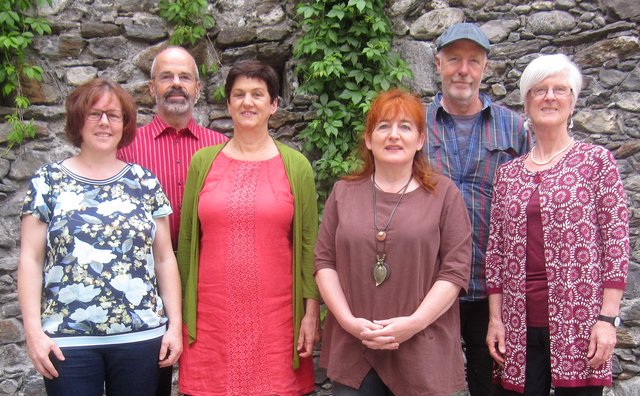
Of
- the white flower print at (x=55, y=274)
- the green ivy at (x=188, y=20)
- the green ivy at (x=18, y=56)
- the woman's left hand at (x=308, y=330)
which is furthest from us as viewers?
the green ivy at (x=188, y=20)

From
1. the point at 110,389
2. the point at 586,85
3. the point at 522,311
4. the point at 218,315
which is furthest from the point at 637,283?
the point at 110,389

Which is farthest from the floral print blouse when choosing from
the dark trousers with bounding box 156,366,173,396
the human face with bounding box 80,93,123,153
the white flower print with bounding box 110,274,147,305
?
the dark trousers with bounding box 156,366,173,396

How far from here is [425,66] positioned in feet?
12.0

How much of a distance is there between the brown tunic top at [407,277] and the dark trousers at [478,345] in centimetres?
37

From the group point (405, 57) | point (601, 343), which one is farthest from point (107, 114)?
point (405, 57)

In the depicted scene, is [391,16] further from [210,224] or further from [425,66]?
[210,224]

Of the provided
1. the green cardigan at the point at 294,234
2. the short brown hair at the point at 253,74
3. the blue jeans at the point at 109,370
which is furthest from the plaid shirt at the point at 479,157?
the blue jeans at the point at 109,370

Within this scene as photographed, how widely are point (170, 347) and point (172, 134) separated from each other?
965 millimetres

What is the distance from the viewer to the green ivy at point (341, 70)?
358 centimetres

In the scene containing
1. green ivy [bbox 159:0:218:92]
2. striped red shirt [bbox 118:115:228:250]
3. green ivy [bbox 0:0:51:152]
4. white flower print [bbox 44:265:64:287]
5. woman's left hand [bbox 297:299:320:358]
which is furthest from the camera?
green ivy [bbox 159:0:218:92]

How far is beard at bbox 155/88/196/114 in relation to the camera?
2689mm

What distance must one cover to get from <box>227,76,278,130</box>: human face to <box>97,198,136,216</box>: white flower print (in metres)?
0.51

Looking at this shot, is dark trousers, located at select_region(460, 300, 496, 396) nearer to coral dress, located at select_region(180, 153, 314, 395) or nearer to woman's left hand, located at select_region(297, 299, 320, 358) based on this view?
woman's left hand, located at select_region(297, 299, 320, 358)

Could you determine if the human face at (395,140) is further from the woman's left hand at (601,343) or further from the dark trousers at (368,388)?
the woman's left hand at (601,343)
